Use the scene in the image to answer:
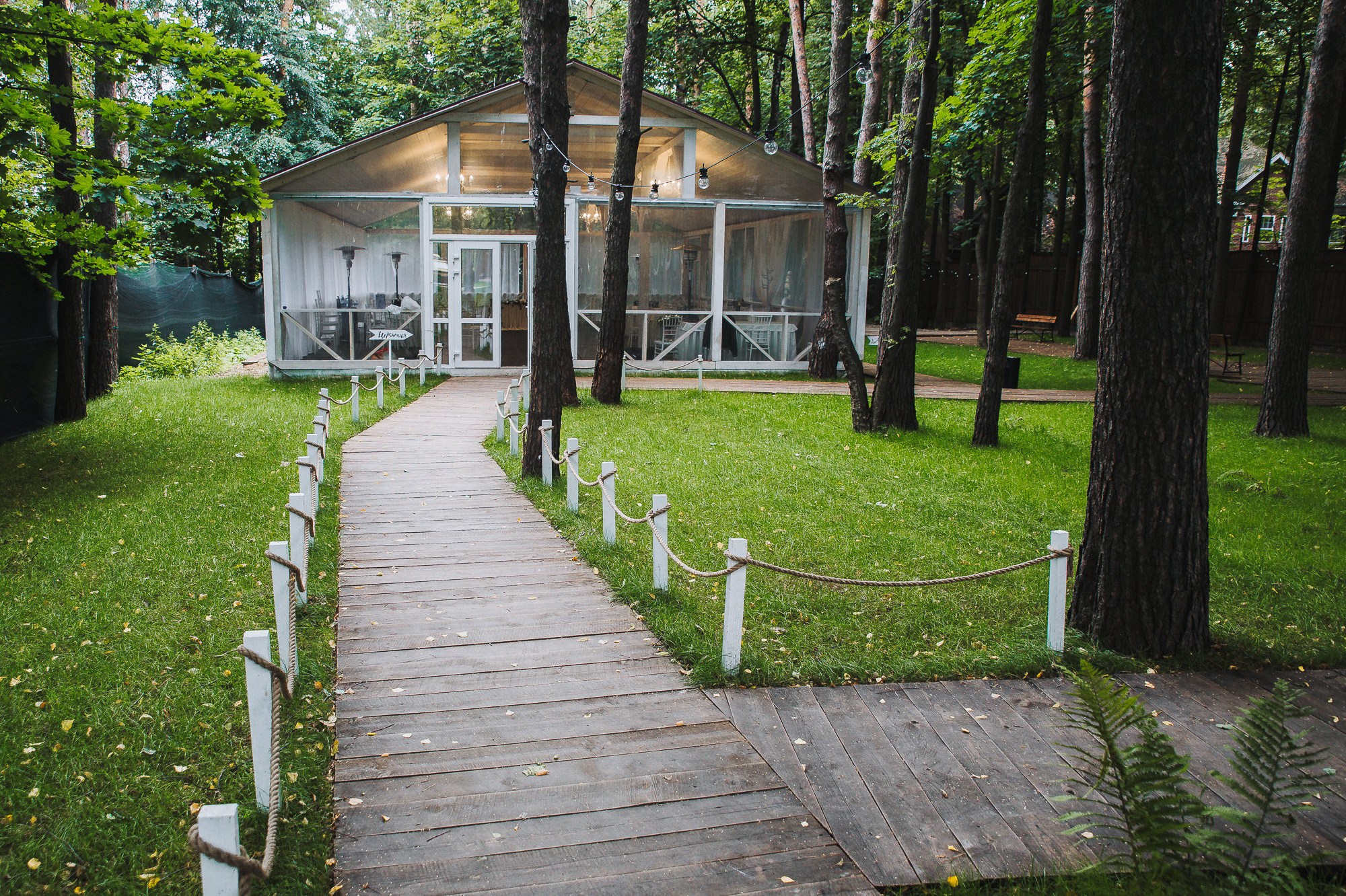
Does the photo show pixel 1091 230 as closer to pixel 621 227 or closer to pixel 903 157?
pixel 903 157

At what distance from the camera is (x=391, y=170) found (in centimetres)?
1861

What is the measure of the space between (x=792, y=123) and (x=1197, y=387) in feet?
92.7

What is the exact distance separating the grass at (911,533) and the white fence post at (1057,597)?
0.32ft

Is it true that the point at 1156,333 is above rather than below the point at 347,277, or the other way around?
below

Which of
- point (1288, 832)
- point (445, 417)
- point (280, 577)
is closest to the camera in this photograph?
point (1288, 832)

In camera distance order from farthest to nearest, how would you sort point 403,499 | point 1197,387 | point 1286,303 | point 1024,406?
point 1024,406 → point 1286,303 → point 403,499 → point 1197,387

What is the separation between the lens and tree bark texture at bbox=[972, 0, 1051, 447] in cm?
1022

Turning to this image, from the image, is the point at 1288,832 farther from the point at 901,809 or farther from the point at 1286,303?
the point at 1286,303

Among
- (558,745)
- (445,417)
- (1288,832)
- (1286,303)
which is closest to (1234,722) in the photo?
(1288,832)

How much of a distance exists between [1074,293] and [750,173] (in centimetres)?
1792

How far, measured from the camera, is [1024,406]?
15.3 metres

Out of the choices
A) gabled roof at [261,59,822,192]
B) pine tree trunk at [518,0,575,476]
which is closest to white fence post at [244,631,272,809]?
pine tree trunk at [518,0,575,476]

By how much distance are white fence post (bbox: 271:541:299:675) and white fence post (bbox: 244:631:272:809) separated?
3.37 feet

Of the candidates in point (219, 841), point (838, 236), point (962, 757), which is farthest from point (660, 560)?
point (838, 236)
